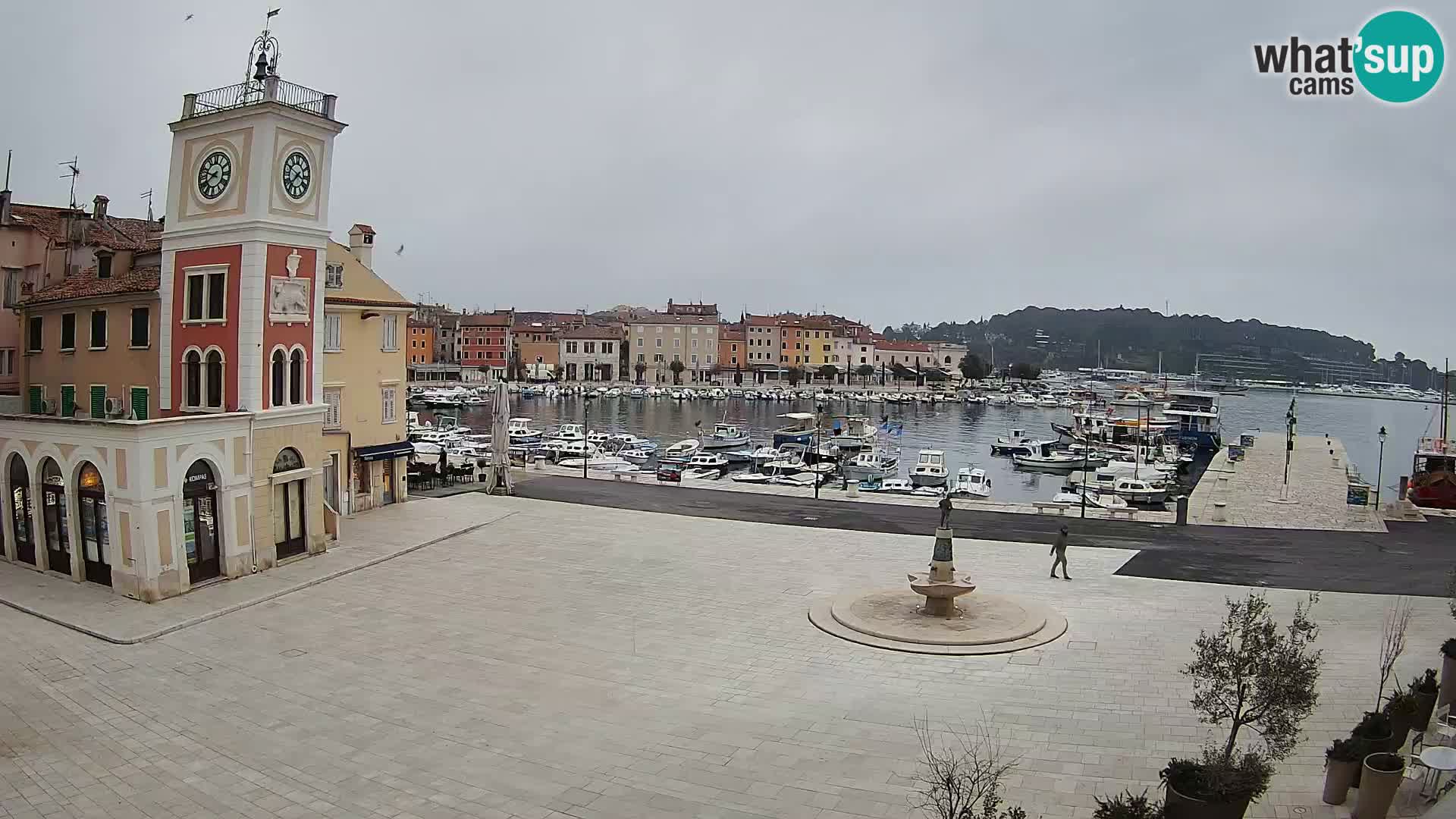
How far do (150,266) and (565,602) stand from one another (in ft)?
47.8

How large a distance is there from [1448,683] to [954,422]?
89.2 metres

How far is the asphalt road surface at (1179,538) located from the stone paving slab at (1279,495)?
160 cm

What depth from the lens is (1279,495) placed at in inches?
1359

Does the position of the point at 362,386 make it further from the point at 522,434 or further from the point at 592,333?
the point at 592,333

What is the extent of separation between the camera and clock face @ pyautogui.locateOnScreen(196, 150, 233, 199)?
19781 millimetres

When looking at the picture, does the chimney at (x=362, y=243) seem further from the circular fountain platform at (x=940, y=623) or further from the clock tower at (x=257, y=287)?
the circular fountain platform at (x=940, y=623)

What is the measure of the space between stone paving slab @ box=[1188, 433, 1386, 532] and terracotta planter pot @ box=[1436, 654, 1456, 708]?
17.0 metres

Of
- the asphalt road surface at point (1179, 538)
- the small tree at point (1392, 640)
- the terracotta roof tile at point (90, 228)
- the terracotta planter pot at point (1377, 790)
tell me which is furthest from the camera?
the terracotta roof tile at point (90, 228)

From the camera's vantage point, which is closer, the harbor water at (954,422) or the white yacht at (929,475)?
the white yacht at (929,475)

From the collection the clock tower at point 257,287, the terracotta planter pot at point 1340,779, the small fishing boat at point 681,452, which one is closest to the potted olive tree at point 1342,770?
the terracotta planter pot at point 1340,779

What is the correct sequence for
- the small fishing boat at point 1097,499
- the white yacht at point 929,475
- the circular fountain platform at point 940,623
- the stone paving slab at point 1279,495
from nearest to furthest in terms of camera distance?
the circular fountain platform at point 940,623 < the stone paving slab at point 1279,495 < the small fishing boat at point 1097,499 < the white yacht at point 929,475

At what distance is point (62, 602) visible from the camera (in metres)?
16.5

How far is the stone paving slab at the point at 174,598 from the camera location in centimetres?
1550

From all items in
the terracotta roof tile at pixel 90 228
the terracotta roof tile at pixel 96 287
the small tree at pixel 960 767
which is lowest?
the small tree at pixel 960 767
